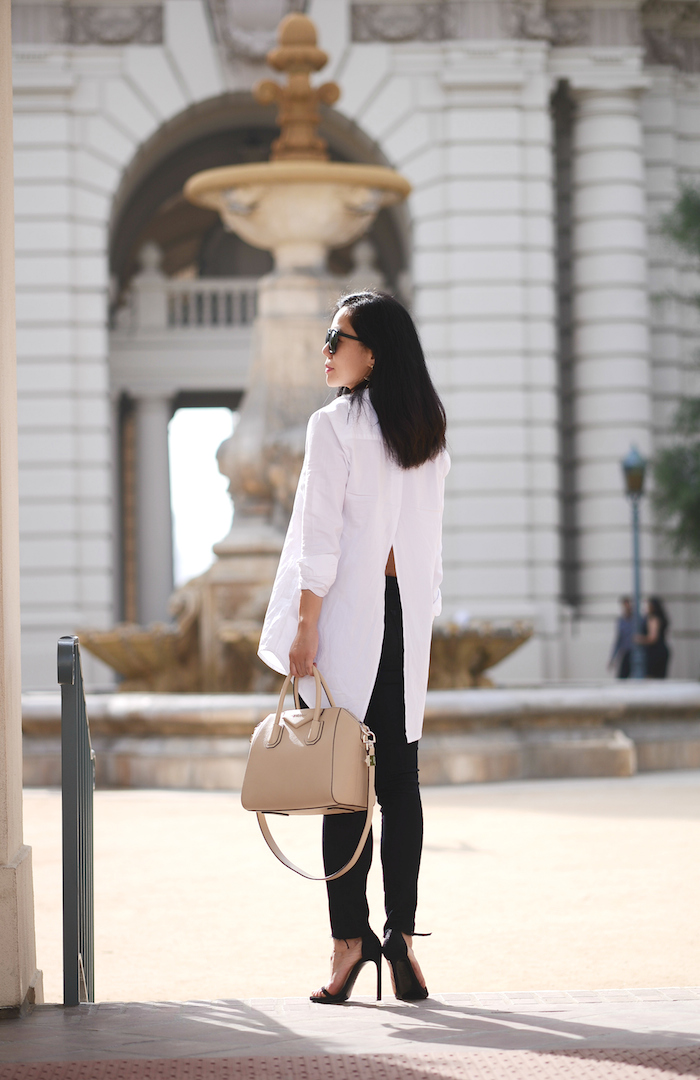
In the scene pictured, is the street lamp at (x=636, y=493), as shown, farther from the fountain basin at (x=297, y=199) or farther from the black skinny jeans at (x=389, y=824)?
the black skinny jeans at (x=389, y=824)

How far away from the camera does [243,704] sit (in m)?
10.5

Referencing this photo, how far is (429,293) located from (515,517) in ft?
12.2

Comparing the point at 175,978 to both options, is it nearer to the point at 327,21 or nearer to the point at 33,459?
the point at 33,459

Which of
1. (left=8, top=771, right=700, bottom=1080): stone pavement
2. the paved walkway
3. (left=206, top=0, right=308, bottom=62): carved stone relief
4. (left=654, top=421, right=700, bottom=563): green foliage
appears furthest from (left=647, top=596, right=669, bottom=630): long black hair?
the paved walkway

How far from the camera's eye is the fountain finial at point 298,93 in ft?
41.8

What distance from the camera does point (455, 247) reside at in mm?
23734

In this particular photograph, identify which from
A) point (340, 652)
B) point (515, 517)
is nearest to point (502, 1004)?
point (340, 652)

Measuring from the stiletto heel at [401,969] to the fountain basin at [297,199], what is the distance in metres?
8.87

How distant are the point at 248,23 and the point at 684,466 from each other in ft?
31.2

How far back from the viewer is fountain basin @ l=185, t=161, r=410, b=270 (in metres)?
12.2

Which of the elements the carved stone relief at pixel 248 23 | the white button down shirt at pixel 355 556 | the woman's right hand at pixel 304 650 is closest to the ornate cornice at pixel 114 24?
the carved stone relief at pixel 248 23

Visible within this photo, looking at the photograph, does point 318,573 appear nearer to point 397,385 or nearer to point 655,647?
point 397,385

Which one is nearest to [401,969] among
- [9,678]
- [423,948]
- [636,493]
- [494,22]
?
[9,678]

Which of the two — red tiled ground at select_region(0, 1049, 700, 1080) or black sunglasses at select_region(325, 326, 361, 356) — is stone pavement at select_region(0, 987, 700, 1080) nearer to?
red tiled ground at select_region(0, 1049, 700, 1080)
